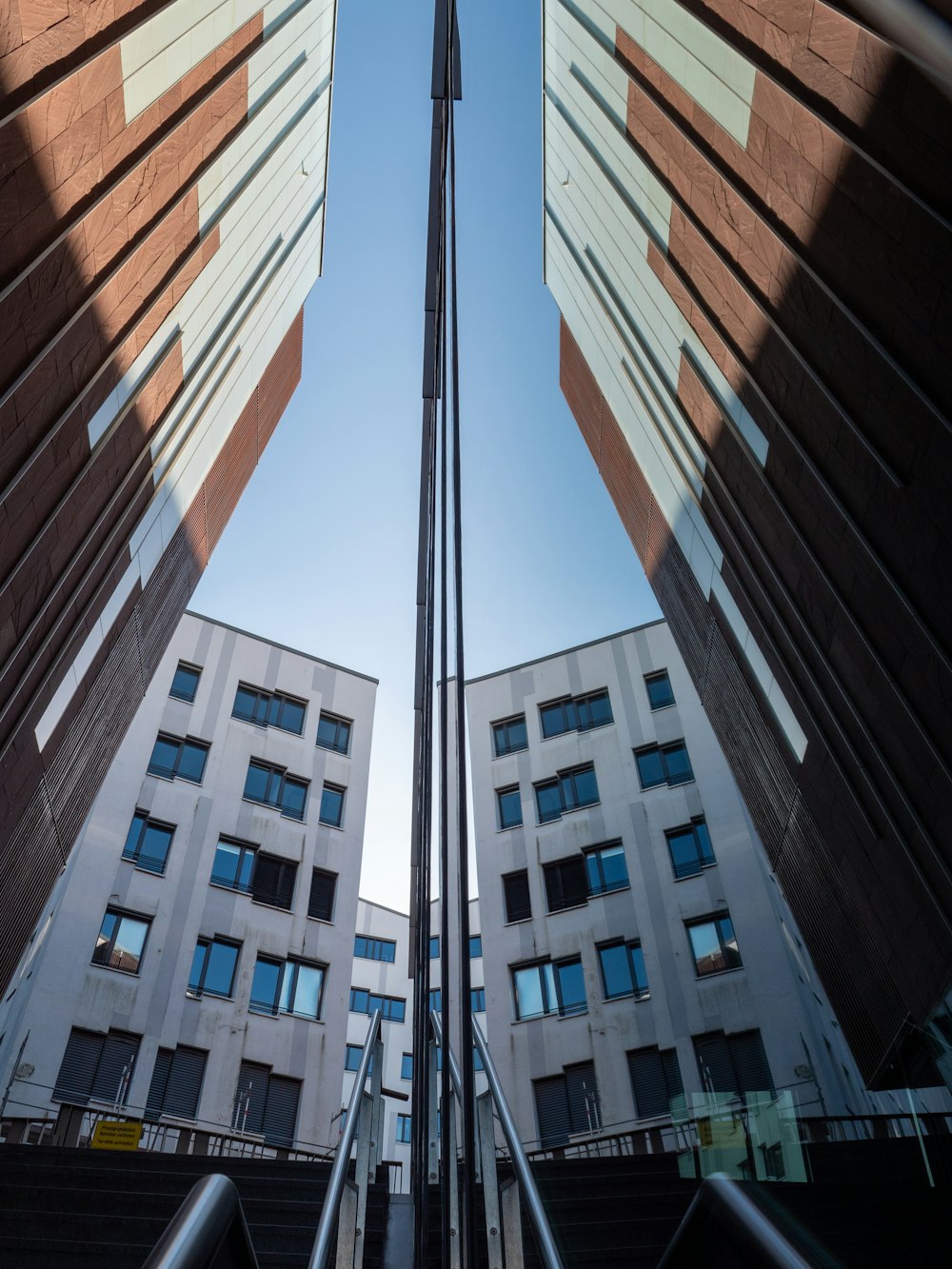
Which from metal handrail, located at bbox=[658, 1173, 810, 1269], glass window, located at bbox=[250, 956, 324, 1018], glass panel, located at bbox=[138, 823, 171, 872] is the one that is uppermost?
glass panel, located at bbox=[138, 823, 171, 872]

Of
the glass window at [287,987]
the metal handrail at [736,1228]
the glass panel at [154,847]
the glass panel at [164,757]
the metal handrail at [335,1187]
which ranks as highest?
the glass panel at [164,757]

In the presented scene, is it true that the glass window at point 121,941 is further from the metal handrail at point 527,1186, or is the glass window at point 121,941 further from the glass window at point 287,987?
the metal handrail at point 527,1186

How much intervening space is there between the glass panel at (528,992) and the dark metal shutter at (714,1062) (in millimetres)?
3885

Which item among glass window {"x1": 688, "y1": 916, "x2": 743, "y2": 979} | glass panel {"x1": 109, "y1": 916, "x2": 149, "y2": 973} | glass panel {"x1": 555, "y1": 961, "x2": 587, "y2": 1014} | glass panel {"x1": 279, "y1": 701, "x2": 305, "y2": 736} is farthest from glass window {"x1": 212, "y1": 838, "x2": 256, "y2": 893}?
glass window {"x1": 688, "y1": 916, "x2": 743, "y2": 979}

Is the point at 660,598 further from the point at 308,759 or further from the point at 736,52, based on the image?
the point at 308,759

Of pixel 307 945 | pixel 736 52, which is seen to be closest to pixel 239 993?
pixel 307 945

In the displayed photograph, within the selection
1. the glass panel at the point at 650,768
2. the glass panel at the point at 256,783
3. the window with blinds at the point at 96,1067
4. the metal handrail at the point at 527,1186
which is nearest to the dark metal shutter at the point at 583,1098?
the glass panel at the point at 650,768

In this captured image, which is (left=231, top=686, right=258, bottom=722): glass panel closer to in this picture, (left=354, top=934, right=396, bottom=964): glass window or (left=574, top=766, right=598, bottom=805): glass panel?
(left=574, top=766, right=598, bottom=805): glass panel

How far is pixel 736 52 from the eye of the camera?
854cm

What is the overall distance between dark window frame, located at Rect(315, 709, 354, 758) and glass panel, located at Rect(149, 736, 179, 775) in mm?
4074

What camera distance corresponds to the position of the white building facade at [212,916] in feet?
64.5

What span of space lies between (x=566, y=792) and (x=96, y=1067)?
1260cm

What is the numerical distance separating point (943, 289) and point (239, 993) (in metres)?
20.3

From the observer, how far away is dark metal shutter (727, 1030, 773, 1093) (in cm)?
2000
